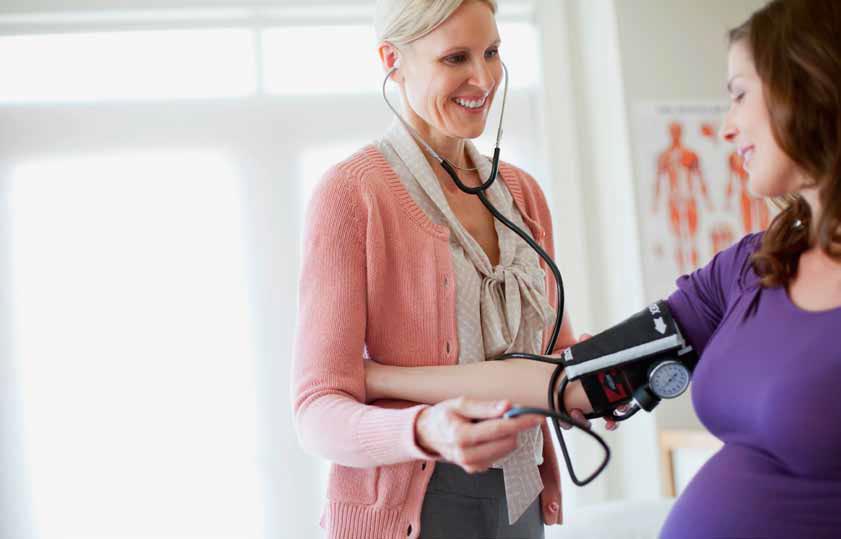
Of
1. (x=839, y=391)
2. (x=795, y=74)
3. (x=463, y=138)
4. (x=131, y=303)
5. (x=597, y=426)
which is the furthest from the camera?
(x=597, y=426)

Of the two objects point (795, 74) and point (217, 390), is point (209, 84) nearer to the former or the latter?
point (217, 390)

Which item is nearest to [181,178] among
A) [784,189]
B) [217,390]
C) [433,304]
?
[217,390]

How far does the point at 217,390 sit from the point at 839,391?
2522 millimetres

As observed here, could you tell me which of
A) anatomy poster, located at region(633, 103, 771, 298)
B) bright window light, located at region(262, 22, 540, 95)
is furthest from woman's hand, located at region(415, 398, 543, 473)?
bright window light, located at region(262, 22, 540, 95)

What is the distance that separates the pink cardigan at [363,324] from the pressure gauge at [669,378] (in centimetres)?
18

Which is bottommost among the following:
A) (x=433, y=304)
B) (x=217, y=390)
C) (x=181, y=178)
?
(x=217, y=390)

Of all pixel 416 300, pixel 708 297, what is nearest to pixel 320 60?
pixel 416 300

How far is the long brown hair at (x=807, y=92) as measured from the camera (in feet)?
3.60

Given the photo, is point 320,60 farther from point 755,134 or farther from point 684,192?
point 755,134

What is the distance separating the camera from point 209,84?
3.24 metres

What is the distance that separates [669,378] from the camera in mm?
1277

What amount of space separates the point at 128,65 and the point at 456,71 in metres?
2.17

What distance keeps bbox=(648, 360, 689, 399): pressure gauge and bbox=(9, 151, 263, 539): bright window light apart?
217 cm

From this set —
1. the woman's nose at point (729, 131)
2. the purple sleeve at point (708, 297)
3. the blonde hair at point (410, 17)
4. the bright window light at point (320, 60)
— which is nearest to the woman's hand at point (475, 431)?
the purple sleeve at point (708, 297)
